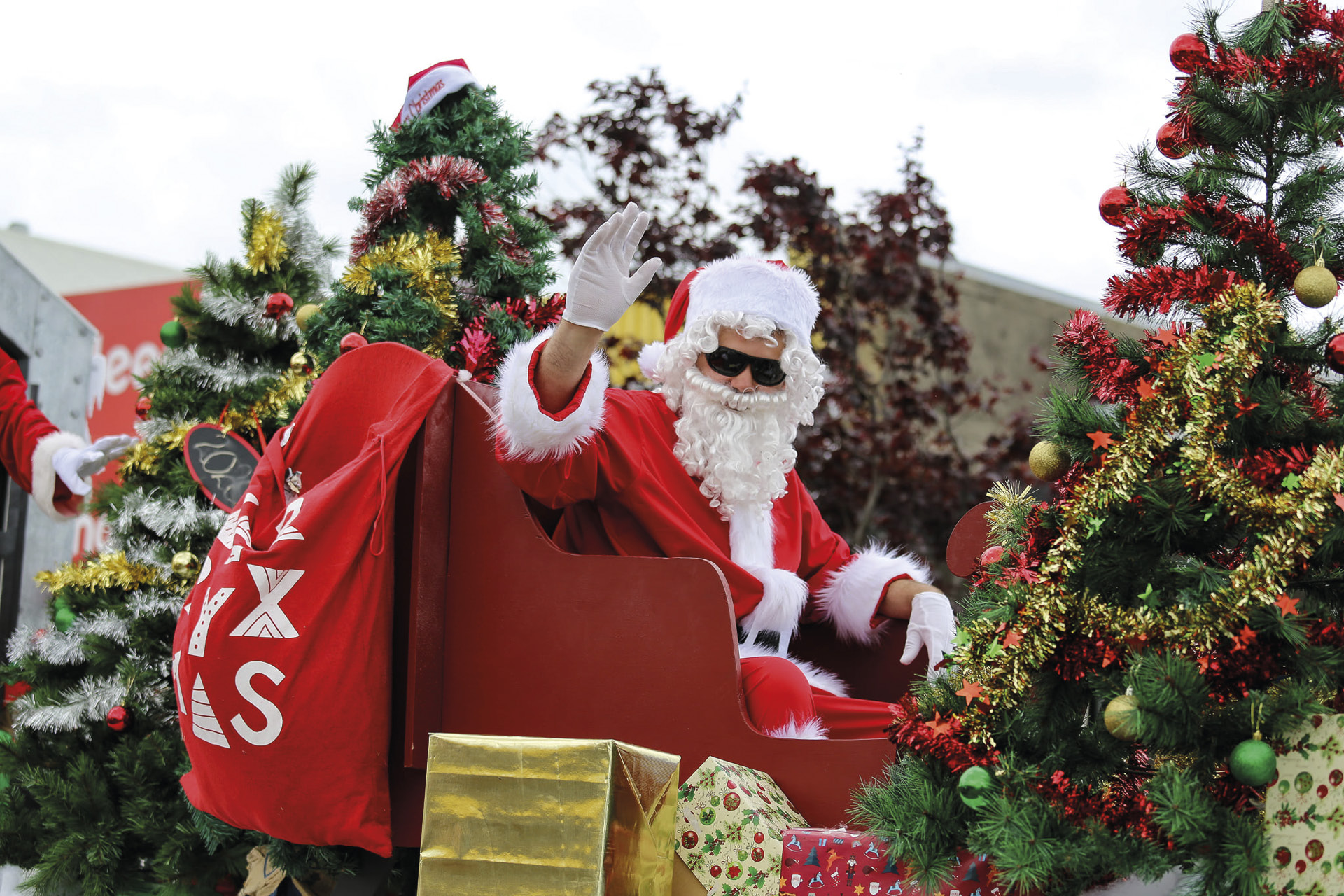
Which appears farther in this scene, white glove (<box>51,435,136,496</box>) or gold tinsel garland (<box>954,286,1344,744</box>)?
white glove (<box>51,435,136,496</box>)

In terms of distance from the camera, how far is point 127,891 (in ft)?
11.2

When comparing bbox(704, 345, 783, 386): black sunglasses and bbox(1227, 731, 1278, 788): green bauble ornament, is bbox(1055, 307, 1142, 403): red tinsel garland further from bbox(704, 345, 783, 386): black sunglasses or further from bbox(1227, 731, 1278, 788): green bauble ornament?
bbox(704, 345, 783, 386): black sunglasses

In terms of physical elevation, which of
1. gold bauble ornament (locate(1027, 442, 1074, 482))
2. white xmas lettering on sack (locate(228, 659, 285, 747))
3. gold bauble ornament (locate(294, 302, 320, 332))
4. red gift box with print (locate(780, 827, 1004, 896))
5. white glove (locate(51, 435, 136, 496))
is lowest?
red gift box with print (locate(780, 827, 1004, 896))

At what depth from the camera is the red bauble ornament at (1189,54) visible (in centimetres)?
194

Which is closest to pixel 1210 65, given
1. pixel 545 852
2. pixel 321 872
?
pixel 545 852

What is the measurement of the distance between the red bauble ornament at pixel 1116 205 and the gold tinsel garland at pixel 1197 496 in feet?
0.95

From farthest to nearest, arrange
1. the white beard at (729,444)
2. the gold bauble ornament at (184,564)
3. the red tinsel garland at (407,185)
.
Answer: the gold bauble ornament at (184,564) → the red tinsel garland at (407,185) → the white beard at (729,444)

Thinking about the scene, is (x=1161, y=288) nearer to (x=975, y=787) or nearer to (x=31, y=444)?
(x=975, y=787)

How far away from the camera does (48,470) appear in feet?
12.8

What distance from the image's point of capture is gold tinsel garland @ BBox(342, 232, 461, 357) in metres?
3.37

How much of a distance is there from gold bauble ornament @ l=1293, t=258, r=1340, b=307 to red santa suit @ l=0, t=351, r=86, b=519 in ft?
12.1

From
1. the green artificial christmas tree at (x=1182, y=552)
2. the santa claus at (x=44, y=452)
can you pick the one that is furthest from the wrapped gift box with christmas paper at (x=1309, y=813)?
the santa claus at (x=44, y=452)

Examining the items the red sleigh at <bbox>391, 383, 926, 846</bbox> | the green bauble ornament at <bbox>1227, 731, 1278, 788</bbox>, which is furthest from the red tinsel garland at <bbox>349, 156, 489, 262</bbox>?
the green bauble ornament at <bbox>1227, 731, 1278, 788</bbox>

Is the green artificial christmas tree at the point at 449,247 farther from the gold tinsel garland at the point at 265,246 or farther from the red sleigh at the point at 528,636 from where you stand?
the red sleigh at the point at 528,636
